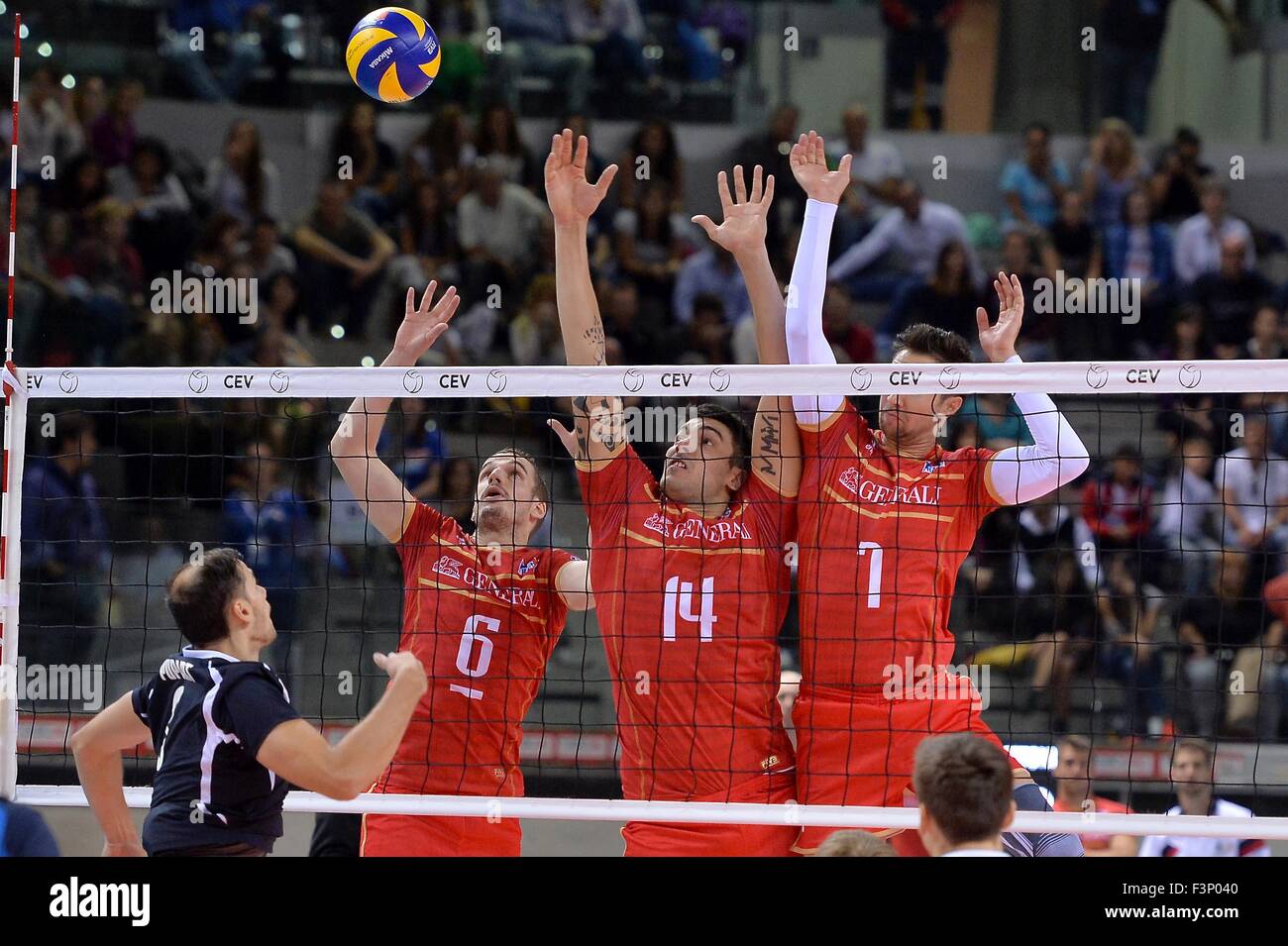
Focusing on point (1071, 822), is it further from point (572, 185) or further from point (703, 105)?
point (703, 105)

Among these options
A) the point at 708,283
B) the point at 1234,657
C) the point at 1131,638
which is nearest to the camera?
the point at 1234,657

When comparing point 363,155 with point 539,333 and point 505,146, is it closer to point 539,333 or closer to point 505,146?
point 505,146

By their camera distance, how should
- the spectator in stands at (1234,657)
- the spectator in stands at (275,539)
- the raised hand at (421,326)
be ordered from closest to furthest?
1. the raised hand at (421,326)
2. the spectator in stands at (275,539)
3. the spectator in stands at (1234,657)

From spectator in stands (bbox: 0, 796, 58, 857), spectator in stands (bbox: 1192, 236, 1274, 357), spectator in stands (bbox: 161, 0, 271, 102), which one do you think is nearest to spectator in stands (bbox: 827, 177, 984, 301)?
spectator in stands (bbox: 1192, 236, 1274, 357)

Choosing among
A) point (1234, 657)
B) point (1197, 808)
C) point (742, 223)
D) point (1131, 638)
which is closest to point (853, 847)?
point (742, 223)

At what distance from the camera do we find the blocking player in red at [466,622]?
585 cm

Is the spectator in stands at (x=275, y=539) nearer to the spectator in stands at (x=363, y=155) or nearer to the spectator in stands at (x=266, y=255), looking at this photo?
the spectator in stands at (x=266, y=255)

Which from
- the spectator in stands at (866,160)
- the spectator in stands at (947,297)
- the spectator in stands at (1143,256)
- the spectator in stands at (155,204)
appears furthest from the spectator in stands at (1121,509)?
the spectator in stands at (155,204)

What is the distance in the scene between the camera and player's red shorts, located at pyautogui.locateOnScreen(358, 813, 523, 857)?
5.73 meters

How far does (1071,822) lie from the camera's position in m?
5.43

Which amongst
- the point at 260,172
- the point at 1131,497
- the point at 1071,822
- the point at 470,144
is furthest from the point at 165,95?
the point at 1071,822

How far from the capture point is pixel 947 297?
12.6 meters

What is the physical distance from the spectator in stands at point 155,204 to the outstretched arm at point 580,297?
7791mm

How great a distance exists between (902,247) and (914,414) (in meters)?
8.06
